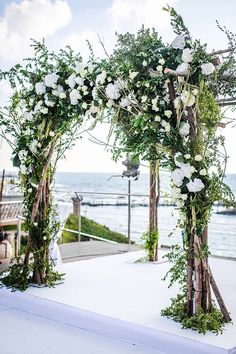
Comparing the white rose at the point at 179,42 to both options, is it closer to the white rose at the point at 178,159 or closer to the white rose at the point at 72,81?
the white rose at the point at 178,159

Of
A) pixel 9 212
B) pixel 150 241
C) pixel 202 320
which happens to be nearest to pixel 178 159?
pixel 202 320

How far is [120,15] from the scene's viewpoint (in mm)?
5840

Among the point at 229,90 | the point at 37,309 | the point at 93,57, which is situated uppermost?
the point at 93,57

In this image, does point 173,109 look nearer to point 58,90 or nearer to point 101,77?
point 101,77

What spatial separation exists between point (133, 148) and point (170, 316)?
113cm

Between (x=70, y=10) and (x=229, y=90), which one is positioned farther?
(x=70, y=10)

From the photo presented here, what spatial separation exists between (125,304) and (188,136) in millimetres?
1339

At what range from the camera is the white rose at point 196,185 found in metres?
2.46

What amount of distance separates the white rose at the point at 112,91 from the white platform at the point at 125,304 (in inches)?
58.3

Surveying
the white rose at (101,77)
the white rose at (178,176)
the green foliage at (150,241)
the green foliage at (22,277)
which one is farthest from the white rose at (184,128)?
the green foliage at (150,241)

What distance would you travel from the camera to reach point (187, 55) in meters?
2.44

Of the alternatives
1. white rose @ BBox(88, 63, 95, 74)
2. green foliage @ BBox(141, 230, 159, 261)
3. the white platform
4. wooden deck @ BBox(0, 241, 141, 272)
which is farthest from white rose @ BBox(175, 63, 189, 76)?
wooden deck @ BBox(0, 241, 141, 272)

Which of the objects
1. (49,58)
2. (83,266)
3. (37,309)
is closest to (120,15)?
(49,58)

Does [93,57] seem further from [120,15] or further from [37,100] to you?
[120,15]
